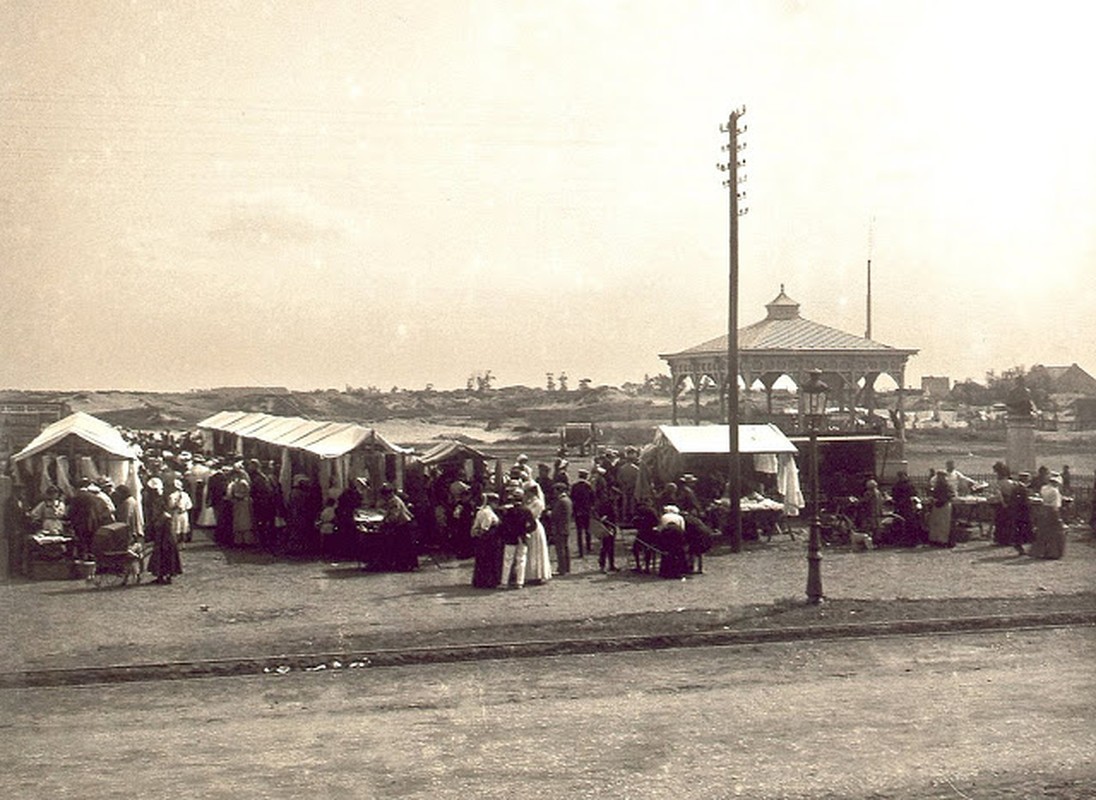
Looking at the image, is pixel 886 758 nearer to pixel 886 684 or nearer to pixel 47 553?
pixel 886 684

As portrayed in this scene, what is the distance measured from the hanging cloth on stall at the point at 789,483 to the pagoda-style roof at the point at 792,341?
28.8 feet

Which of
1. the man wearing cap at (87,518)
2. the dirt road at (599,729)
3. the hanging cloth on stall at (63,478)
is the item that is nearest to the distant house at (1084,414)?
the dirt road at (599,729)

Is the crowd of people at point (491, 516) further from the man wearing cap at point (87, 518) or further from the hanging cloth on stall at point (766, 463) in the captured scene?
the hanging cloth on stall at point (766, 463)

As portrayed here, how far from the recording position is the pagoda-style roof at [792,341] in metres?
34.5

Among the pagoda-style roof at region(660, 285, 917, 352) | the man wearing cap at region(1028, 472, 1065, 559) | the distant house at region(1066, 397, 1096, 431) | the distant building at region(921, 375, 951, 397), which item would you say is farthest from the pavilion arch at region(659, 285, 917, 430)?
the distant building at region(921, 375, 951, 397)

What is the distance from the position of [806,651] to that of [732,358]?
10.3 metres

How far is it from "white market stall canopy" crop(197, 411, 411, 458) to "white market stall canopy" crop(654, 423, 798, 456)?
5.74 meters

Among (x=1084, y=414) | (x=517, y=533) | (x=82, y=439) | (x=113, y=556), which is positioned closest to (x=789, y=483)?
(x=517, y=533)

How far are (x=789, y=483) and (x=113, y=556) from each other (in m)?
13.3

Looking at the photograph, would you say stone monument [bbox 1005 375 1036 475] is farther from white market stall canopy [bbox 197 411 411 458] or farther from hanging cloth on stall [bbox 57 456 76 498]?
hanging cloth on stall [bbox 57 456 76 498]

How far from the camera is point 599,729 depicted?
9.96 m

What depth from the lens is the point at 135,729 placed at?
1009 cm

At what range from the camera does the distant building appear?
273 ft

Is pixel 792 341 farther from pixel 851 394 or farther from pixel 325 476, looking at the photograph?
pixel 325 476
